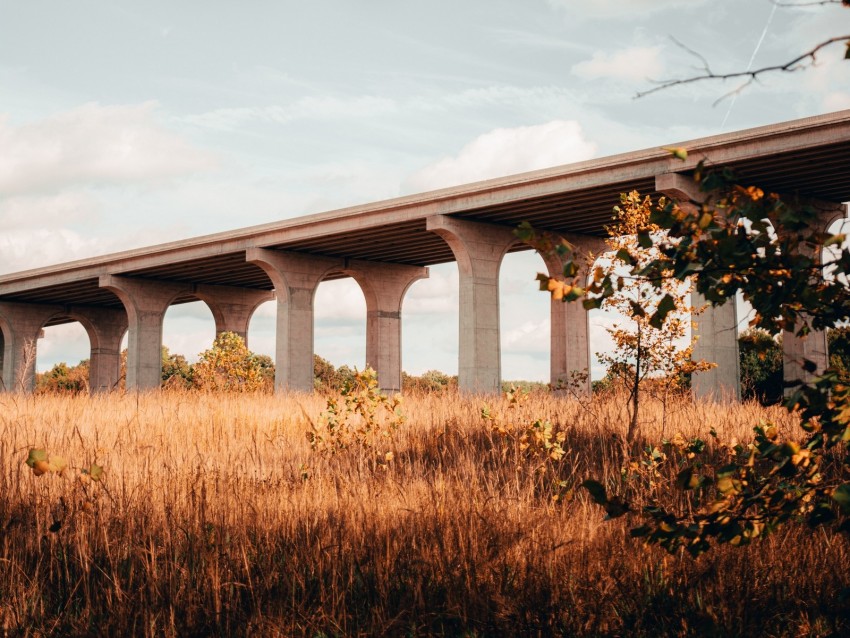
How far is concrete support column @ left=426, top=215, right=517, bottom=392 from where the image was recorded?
1022 inches

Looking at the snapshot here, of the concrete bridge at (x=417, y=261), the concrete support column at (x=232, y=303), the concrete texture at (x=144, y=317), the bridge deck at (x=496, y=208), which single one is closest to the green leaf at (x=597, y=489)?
the concrete bridge at (x=417, y=261)

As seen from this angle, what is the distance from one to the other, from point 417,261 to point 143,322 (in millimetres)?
11834

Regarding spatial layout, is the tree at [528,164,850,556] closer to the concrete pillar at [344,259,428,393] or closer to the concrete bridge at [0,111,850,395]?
the concrete bridge at [0,111,850,395]

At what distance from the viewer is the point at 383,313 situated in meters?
34.0

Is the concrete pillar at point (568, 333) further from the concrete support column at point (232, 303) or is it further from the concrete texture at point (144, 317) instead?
the concrete support column at point (232, 303)

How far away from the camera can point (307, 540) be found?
555cm

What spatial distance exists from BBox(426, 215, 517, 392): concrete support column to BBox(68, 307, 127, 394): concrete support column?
26.9 m

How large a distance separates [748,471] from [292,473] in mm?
5591

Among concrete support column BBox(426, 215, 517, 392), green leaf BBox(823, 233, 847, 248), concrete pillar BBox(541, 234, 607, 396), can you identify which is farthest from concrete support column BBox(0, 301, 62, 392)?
green leaf BBox(823, 233, 847, 248)

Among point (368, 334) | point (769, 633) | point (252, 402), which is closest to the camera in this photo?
point (769, 633)

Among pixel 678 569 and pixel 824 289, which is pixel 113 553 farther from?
pixel 824 289

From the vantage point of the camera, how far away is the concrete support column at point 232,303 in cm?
4066

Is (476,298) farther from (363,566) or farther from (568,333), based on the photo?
(363,566)

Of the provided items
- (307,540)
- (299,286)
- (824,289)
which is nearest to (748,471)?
(824,289)
